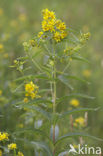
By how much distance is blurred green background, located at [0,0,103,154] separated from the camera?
89.4 inches

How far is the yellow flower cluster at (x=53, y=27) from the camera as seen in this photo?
1.29 m

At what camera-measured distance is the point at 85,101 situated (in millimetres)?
2748

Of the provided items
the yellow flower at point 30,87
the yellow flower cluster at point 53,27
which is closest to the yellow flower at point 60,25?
the yellow flower cluster at point 53,27

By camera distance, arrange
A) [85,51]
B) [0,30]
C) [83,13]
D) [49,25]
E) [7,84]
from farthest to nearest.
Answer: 1. [83,13]
2. [0,30]
3. [85,51]
4. [7,84]
5. [49,25]

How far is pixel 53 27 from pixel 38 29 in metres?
3.15

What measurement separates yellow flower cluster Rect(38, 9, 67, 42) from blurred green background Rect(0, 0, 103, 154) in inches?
4.0

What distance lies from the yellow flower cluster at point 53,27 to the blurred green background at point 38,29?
10 centimetres

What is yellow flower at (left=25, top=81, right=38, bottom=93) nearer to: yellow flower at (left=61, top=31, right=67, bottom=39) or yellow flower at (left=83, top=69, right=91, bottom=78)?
yellow flower at (left=61, top=31, right=67, bottom=39)

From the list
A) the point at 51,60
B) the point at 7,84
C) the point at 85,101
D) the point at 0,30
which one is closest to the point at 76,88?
the point at 85,101

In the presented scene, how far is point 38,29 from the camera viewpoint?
4.38m

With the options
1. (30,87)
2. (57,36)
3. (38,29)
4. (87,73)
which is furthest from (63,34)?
(38,29)

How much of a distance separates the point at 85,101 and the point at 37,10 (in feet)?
10.7

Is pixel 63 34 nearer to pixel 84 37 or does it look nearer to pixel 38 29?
pixel 84 37

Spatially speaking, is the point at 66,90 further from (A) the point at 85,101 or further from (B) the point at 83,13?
(B) the point at 83,13
